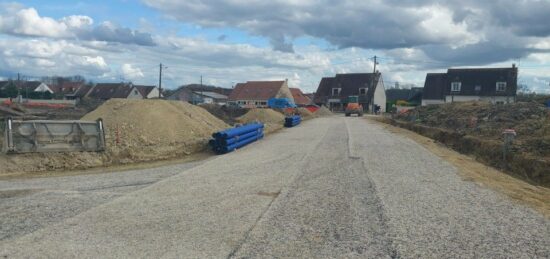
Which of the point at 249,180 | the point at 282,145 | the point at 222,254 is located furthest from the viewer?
the point at 282,145

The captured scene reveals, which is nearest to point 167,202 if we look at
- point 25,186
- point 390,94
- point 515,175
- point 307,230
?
point 307,230

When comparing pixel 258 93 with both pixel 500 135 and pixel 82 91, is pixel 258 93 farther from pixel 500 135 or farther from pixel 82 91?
pixel 500 135

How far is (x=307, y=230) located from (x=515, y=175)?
11.1 meters

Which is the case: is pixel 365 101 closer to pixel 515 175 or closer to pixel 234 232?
pixel 515 175

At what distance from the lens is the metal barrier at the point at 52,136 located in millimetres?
16266

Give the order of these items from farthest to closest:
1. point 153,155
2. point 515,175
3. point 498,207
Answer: point 153,155, point 515,175, point 498,207

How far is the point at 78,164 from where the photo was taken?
16.8 metres

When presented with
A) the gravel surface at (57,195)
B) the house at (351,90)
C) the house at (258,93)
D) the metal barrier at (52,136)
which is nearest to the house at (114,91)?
the house at (258,93)

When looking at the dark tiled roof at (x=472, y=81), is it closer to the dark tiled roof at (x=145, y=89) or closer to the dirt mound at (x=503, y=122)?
the dirt mound at (x=503, y=122)

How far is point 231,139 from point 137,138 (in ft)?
13.0

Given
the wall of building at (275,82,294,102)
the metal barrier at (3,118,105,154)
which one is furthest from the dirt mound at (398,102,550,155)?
the wall of building at (275,82,294,102)

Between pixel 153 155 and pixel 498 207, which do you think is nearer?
pixel 498 207

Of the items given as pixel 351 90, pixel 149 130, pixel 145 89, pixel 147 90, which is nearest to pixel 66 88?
pixel 145 89

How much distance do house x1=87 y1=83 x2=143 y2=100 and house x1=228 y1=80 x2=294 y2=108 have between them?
28238mm
